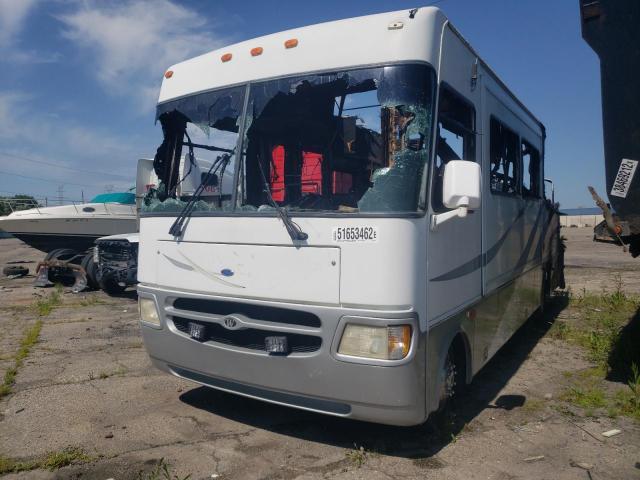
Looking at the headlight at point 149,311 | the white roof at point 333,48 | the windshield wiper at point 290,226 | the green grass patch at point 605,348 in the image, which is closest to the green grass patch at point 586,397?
the green grass patch at point 605,348

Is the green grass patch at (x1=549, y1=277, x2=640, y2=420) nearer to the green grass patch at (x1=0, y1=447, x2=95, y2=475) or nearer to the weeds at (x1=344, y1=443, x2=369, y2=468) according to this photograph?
the weeds at (x1=344, y1=443, x2=369, y2=468)

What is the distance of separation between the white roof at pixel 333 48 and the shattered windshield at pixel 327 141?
0.09 meters

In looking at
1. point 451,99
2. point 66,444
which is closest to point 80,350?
point 66,444

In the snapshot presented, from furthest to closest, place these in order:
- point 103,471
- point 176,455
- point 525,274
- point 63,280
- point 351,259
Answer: point 63,280, point 525,274, point 176,455, point 103,471, point 351,259

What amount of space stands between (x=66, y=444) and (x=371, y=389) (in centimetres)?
245

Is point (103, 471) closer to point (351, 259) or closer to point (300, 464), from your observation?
point (300, 464)

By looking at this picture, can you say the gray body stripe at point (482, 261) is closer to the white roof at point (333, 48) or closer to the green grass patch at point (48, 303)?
the white roof at point (333, 48)

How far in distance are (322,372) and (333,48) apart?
2266 millimetres

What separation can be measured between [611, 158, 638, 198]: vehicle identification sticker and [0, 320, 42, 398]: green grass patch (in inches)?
234

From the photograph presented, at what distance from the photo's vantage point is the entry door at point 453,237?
3713 millimetres

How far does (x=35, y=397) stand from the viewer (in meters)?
5.25

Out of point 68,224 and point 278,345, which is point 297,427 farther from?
point 68,224

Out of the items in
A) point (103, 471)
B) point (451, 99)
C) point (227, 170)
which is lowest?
point (103, 471)

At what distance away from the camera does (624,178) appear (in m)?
4.40
